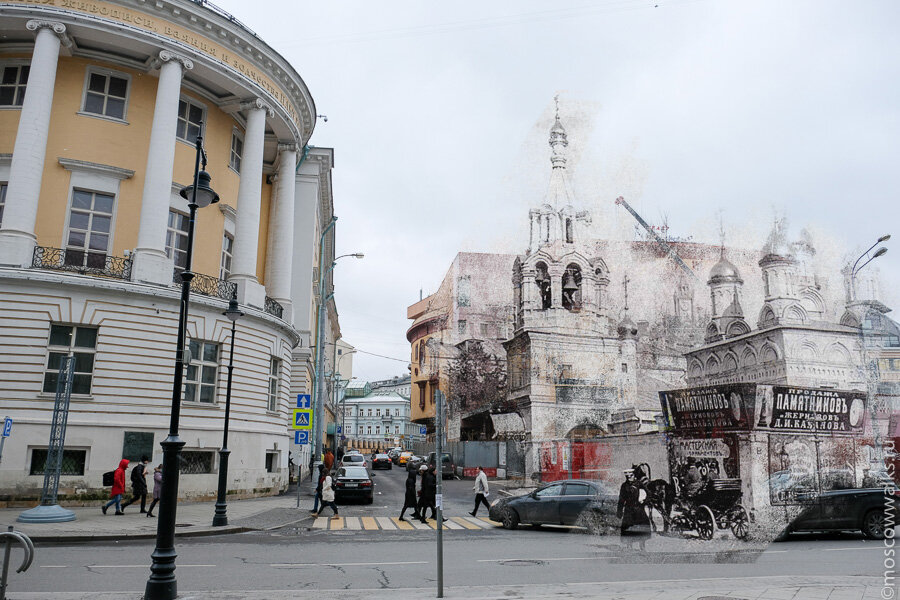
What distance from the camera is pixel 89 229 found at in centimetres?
2267

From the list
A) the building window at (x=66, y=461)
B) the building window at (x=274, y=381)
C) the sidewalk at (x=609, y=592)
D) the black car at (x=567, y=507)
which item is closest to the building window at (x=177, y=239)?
the building window at (x=274, y=381)

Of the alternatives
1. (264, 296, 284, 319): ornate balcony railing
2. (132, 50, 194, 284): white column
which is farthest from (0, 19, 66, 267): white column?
(264, 296, 284, 319): ornate balcony railing

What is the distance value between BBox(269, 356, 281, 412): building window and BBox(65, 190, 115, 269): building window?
26.9 ft

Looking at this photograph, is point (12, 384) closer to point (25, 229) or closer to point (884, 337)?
point (25, 229)

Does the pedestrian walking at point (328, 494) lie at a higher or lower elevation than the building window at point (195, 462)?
lower

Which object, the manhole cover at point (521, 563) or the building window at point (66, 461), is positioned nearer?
the manhole cover at point (521, 563)

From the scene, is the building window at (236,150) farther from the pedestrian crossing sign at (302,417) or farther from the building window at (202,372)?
the pedestrian crossing sign at (302,417)

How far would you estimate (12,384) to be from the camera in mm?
19688

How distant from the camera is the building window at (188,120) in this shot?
83.0 ft

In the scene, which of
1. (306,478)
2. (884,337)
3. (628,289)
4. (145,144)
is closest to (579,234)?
(628,289)

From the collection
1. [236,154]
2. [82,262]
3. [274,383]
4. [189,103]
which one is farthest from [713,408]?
[189,103]

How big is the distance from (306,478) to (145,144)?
23.8 meters

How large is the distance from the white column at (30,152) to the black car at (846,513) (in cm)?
2287

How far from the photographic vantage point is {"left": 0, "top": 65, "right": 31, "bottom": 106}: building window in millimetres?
23125
